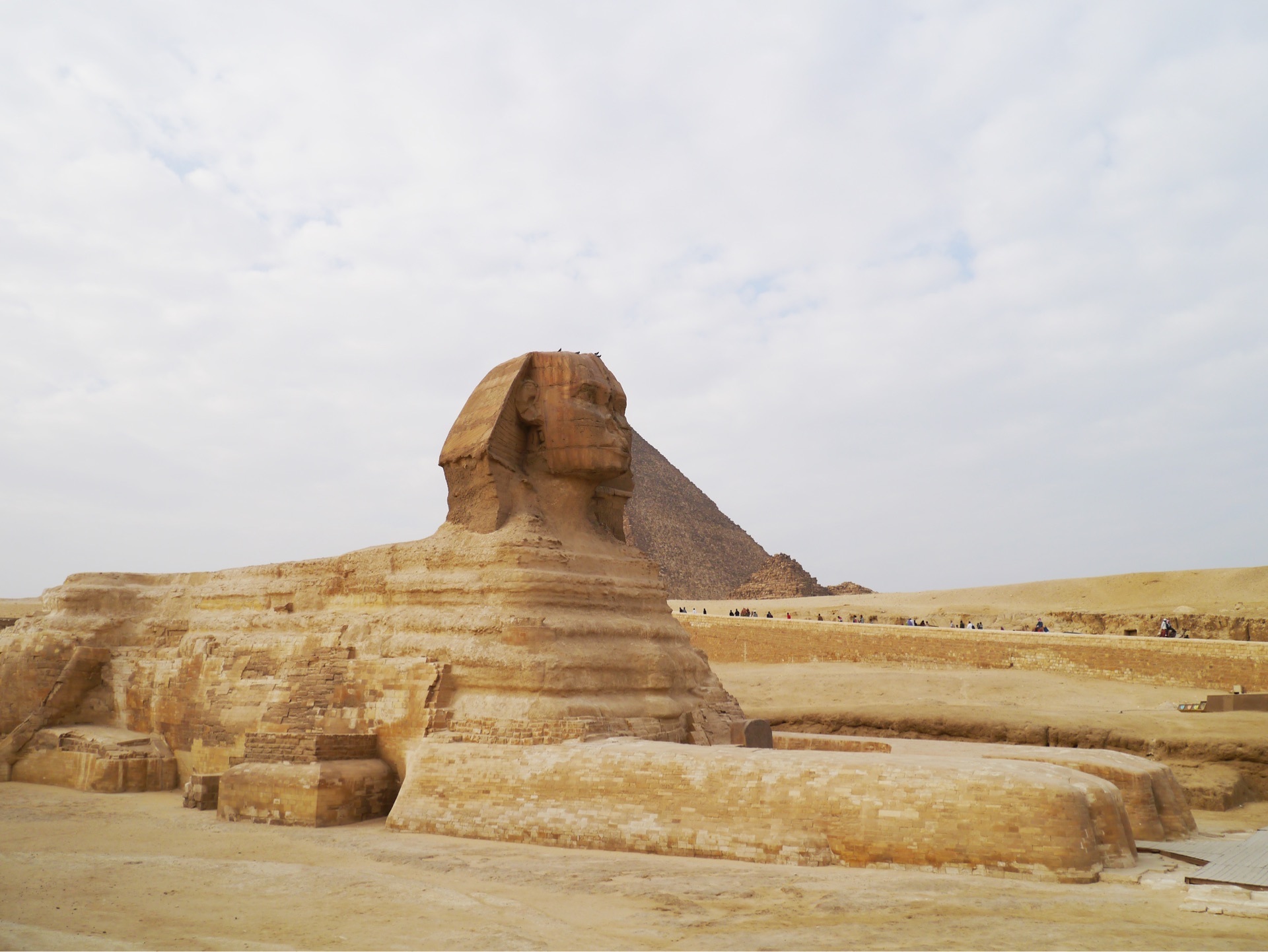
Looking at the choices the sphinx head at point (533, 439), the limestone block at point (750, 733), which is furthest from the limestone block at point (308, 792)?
the limestone block at point (750, 733)

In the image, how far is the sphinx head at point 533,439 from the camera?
8.05 meters

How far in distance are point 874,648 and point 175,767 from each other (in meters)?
15.6

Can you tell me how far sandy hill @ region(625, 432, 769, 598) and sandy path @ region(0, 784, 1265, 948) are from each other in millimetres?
33887

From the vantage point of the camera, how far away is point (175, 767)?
31.5 feet

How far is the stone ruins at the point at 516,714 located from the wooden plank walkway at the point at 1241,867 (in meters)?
0.40

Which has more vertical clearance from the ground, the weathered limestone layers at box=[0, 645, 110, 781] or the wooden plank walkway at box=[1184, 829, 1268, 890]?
the weathered limestone layers at box=[0, 645, 110, 781]

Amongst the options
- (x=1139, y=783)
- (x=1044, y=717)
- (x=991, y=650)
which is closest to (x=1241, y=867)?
(x=1139, y=783)

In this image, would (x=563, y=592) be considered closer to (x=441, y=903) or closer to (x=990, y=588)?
(x=441, y=903)

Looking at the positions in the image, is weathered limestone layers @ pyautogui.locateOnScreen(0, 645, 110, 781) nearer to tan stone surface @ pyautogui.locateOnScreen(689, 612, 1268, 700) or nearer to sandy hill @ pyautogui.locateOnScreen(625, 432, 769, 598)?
tan stone surface @ pyautogui.locateOnScreen(689, 612, 1268, 700)

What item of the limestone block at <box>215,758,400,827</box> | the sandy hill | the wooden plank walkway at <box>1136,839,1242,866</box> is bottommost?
the wooden plank walkway at <box>1136,839,1242,866</box>

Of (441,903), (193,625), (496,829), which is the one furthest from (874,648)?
(441,903)

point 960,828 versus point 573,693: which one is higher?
point 573,693

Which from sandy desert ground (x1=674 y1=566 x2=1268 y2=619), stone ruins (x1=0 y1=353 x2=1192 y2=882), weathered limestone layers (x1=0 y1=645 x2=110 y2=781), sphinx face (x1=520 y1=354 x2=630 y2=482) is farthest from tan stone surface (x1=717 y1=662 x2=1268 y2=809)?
sandy desert ground (x1=674 y1=566 x2=1268 y2=619)

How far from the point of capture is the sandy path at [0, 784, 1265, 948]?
4.04 meters
